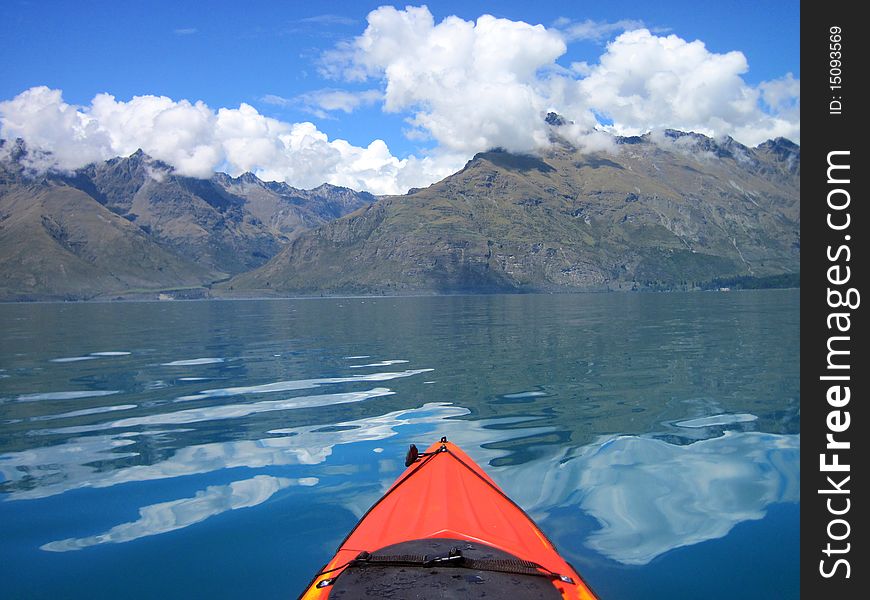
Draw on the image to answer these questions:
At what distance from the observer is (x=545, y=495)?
13930 millimetres

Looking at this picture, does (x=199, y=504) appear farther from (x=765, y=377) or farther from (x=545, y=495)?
(x=765, y=377)

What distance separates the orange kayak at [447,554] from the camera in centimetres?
701

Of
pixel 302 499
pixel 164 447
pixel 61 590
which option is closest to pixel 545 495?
pixel 302 499

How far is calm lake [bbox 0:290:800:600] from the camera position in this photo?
10.8 m

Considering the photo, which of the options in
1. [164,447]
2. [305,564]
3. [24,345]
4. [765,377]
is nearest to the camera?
[305,564]

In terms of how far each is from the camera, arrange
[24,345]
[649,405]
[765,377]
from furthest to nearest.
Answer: [24,345] → [765,377] → [649,405]

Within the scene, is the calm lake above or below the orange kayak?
below

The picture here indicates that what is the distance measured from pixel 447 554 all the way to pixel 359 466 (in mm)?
8909

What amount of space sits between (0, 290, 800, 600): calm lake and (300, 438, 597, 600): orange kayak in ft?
7.35

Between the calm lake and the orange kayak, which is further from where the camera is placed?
the calm lake

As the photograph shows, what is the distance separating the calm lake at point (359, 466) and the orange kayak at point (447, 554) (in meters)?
2.24

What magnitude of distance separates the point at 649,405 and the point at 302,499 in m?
14.8

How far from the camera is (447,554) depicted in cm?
771

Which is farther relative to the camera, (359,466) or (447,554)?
(359,466)
